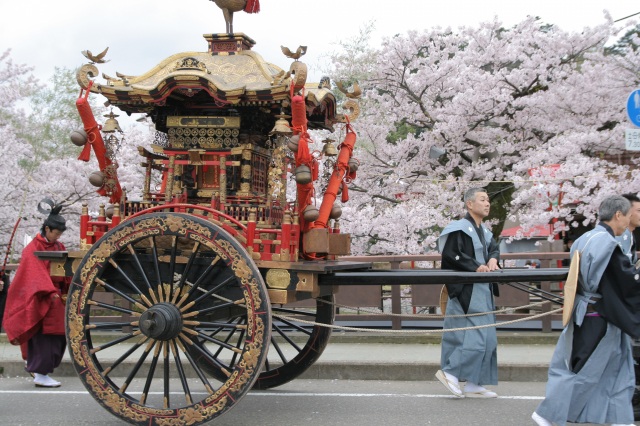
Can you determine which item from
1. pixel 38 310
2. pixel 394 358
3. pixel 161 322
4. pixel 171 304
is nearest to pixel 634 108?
pixel 394 358

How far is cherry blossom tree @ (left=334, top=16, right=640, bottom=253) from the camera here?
1344cm

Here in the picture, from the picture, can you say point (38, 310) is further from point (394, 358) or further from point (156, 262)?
point (394, 358)

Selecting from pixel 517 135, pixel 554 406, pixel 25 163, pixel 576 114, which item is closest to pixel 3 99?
pixel 25 163

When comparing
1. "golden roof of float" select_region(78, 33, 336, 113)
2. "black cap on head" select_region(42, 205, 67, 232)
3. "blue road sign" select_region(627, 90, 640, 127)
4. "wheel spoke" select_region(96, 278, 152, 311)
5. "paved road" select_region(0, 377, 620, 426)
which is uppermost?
"blue road sign" select_region(627, 90, 640, 127)

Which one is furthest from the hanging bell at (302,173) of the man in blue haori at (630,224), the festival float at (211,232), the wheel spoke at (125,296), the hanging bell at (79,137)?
the man in blue haori at (630,224)

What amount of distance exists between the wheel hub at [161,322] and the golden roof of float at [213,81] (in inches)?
68.1

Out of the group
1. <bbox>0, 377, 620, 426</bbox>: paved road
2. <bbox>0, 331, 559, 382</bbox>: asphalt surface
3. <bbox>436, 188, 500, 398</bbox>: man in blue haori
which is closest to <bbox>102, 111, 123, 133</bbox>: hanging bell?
<bbox>0, 377, 620, 426</bbox>: paved road

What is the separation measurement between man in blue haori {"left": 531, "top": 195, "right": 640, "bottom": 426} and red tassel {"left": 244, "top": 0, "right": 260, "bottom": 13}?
148 inches

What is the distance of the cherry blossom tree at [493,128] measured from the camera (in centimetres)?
1344

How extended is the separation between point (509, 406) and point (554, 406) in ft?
4.33

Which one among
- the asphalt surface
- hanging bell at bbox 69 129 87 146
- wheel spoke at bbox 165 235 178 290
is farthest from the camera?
the asphalt surface

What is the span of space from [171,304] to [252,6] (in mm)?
3081

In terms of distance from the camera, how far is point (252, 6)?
22.8 feet

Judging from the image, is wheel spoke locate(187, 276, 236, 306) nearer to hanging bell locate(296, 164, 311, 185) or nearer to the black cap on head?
hanging bell locate(296, 164, 311, 185)
